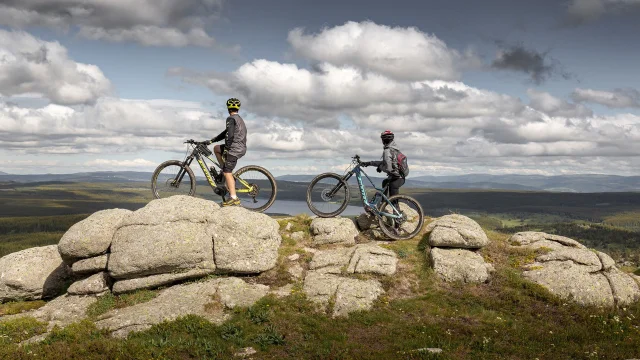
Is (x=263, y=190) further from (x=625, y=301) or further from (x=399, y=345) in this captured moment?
(x=625, y=301)

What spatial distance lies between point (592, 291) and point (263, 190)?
15.5 metres

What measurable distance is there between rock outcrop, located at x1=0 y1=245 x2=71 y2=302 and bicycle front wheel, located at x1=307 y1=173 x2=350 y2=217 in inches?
522

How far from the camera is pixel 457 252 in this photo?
17.4m

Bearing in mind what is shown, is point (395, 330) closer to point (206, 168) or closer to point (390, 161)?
point (390, 161)

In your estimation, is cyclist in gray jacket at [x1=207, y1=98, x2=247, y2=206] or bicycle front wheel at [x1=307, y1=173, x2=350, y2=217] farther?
bicycle front wheel at [x1=307, y1=173, x2=350, y2=217]

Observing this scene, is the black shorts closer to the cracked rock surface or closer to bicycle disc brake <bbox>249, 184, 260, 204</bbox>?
bicycle disc brake <bbox>249, 184, 260, 204</bbox>

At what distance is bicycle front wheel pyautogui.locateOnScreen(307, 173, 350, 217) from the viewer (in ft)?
62.1

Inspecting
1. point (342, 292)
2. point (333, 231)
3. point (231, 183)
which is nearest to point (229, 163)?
point (231, 183)

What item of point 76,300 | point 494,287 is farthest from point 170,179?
point 494,287

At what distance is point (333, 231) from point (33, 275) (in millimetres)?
15166

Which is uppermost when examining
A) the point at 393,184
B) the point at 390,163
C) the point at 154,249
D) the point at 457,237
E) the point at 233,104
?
the point at 233,104

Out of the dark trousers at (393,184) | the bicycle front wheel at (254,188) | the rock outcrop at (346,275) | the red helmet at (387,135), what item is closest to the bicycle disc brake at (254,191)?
the bicycle front wheel at (254,188)

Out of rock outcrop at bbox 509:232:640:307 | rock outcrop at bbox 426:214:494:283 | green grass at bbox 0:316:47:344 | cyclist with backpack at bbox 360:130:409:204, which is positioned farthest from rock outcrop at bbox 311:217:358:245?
green grass at bbox 0:316:47:344

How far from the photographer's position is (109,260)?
628 inches
